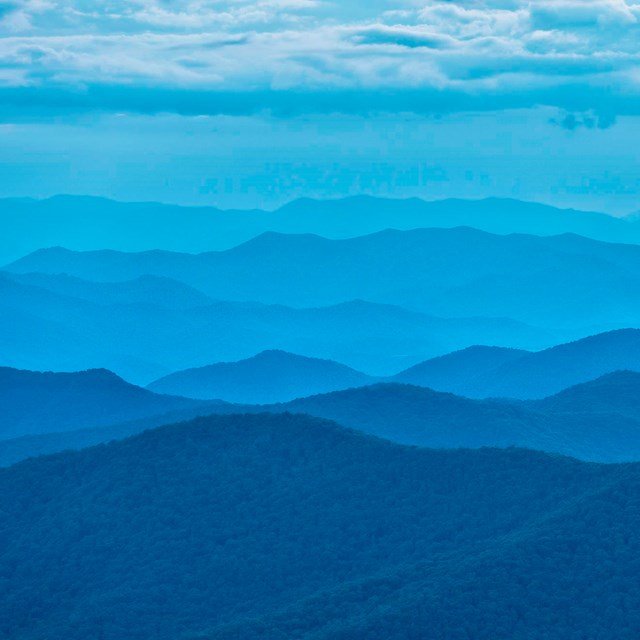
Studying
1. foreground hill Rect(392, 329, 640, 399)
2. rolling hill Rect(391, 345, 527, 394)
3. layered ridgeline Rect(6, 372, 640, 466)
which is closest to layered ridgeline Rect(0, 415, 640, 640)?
layered ridgeline Rect(6, 372, 640, 466)

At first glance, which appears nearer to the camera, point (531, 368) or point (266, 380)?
point (531, 368)

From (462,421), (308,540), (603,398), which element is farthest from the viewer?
(603,398)

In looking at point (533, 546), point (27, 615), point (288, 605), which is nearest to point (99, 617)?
point (27, 615)

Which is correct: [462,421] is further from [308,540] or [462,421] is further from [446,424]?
[308,540]

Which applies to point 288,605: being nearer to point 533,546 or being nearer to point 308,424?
point 533,546

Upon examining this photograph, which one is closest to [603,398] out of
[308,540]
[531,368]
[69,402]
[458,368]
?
[531,368]
